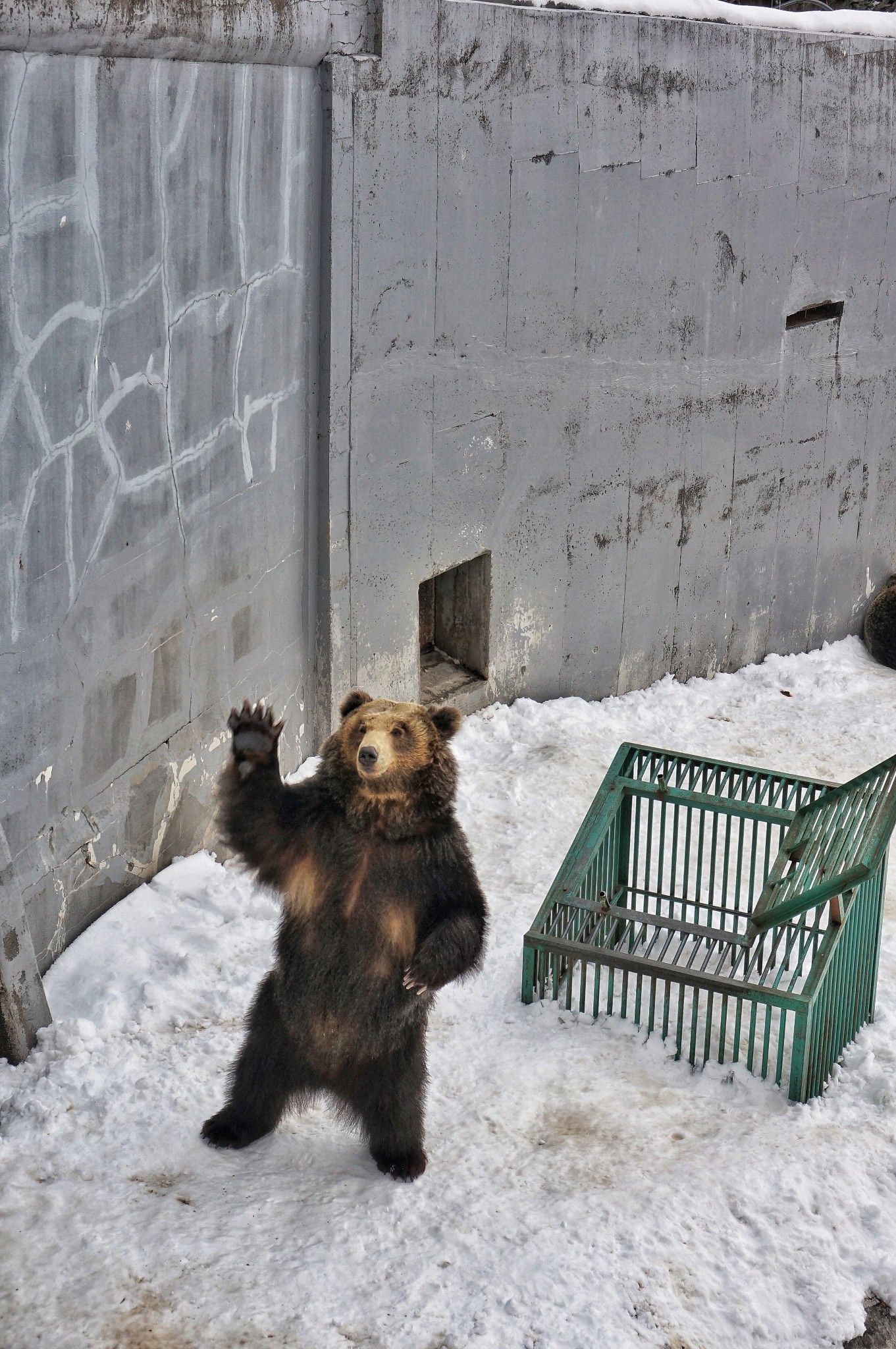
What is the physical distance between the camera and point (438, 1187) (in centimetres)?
411

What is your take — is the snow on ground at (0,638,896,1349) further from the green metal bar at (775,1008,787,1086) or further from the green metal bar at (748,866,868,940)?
the green metal bar at (748,866,868,940)

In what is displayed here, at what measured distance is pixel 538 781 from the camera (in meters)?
7.06

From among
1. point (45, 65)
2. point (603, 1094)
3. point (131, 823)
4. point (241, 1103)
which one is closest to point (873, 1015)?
point (603, 1094)

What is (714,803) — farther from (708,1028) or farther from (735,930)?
(708,1028)

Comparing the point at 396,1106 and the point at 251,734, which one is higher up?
the point at 251,734

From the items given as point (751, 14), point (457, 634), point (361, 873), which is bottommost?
point (457, 634)

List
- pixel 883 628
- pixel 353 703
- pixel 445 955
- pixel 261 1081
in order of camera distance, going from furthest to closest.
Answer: pixel 883 628 → pixel 261 1081 → pixel 353 703 → pixel 445 955

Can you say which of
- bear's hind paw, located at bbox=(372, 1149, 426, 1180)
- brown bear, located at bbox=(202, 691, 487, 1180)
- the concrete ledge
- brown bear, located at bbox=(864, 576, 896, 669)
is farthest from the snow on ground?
brown bear, located at bbox=(864, 576, 896, 669)

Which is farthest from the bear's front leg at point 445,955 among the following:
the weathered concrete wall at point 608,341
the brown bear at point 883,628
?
the brown bear at point 883,628

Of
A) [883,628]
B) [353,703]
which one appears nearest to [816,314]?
[883,628]

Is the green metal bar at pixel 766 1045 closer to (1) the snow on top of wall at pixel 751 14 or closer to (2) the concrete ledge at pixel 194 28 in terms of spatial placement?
(2) the concrete ledge at pixel 194 28

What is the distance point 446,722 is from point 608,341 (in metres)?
4.31

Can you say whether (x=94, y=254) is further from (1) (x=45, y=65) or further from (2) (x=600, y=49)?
(2) (x=600, y=49)

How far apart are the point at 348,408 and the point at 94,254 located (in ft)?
6.41
